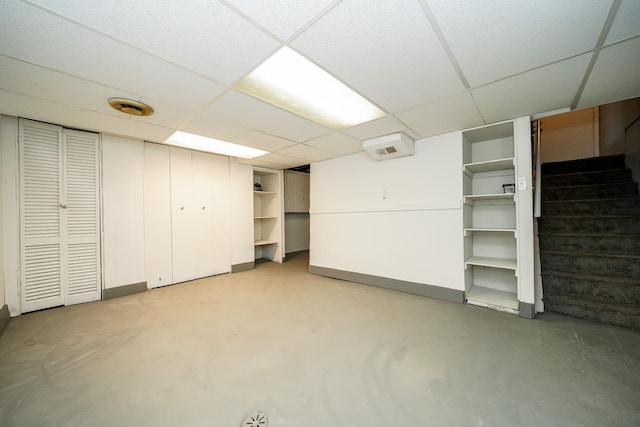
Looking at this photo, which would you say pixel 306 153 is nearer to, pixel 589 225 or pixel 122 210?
pixel 122 210

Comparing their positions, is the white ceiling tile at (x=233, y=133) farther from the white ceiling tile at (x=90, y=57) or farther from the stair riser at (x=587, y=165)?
the stair riser at (x=587, y=165)

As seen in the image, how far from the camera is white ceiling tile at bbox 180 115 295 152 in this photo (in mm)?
2750

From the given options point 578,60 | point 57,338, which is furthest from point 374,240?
point 57,338

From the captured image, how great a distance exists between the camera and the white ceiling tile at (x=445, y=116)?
7.52 feet

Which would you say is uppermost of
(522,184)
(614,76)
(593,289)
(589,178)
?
(614,76)

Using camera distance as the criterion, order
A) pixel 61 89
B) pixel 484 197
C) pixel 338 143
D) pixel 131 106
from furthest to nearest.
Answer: pixel 338 143
pixel 484 197
pixel 131 106
pixel 61 89

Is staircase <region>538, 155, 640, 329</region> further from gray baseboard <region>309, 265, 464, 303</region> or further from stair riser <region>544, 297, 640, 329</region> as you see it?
gray baseboard <region>309, 265, 464, 303</region>

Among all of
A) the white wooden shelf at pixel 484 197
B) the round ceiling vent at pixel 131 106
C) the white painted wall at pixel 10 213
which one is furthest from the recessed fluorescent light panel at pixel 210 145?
the white wooden shelf at pixel 484 197

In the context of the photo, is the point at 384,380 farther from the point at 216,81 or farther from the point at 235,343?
the point at 216,81

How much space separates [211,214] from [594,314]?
17.6 ft

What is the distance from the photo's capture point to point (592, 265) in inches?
109

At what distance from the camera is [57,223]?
115 inches

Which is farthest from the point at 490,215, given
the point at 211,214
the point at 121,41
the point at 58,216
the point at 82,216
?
the point at 58,216

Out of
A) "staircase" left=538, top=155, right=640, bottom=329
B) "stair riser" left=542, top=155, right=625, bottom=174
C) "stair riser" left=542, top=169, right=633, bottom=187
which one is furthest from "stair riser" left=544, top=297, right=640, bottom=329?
"stair riser" left=542, top=155, right=625, bottom=174
